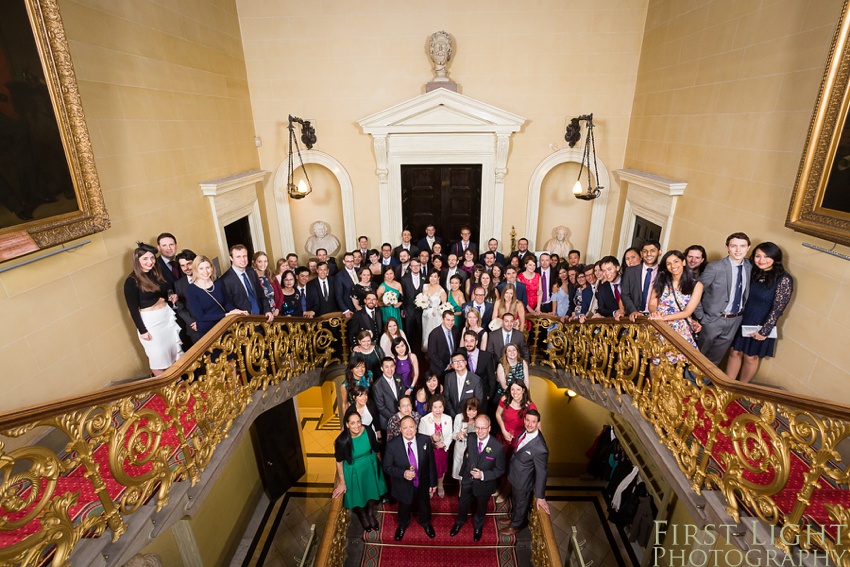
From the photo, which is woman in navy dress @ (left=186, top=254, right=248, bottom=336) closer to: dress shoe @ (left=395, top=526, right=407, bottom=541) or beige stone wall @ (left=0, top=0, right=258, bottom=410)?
beige stone wall @ (left=0, top=0, right=258, bottom=410)

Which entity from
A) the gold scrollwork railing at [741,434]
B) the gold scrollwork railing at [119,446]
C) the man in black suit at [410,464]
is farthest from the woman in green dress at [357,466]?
the gold scrollwork railing at [741,434]

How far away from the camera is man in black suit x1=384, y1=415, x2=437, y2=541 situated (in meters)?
4.86

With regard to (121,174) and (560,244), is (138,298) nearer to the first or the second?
(121,174)

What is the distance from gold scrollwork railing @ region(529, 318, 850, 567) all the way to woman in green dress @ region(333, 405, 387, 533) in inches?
116

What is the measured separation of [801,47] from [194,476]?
740 cm

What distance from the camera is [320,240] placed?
9.10m

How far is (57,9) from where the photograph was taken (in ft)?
12.8

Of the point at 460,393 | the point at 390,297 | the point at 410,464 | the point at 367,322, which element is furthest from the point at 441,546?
the point at 390,297

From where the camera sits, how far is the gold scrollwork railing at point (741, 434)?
255cm

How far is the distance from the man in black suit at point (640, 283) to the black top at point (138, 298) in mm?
5478

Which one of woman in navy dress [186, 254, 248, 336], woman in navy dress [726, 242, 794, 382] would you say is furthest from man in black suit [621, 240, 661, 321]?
woman in navy dress [186, 254, 248, 336]

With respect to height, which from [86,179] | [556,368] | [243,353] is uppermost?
[86,179]

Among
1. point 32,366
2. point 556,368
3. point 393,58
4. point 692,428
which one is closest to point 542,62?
point 393,58

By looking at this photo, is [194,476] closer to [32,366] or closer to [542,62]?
[32,366]
